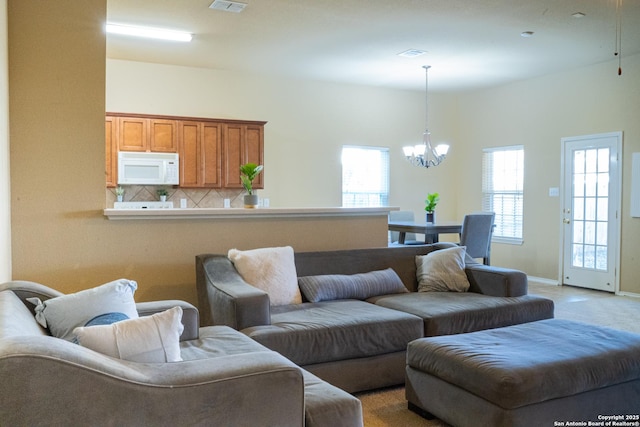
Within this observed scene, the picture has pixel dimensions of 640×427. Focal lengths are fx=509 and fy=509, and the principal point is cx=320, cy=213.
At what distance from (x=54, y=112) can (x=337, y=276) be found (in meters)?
2.28

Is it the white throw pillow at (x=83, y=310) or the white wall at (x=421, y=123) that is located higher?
the white wall at (x=421, y=123)

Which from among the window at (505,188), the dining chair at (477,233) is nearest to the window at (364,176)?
the window at (505,188)

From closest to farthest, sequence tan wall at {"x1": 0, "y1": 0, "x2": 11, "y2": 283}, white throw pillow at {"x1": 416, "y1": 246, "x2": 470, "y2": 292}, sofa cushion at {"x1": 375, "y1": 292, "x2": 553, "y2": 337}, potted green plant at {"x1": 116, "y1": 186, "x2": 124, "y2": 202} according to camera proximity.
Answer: tan wall at {"x1": 0, "y1": 0, "x2": 11, "y2": 283}, sofa cushion at {"x1": 375, "y1": 292, "x2": 553, "y2": 337}, white throw pillow at {"x1": 416, "y1": 246, "x2": 470, "y2": 292}, potted green plant at {"x1": 116, "y1": 186, "x2": 124, "y2": 202}

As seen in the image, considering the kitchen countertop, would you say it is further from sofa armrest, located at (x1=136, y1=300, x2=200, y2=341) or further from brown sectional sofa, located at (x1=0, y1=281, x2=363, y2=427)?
brown sectional sofa, located at (x1=0, y1=281, x2=363, y2=427)

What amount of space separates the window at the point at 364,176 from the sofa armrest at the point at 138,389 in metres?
6.08

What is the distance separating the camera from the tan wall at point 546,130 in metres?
6.21

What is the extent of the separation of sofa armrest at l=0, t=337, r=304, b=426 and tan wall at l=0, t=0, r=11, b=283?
6.46 feet

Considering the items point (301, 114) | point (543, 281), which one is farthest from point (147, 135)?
point (543, 281)

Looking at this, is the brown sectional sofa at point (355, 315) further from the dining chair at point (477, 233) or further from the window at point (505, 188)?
the window at point (505, 188)

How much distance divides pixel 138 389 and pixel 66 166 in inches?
98.0

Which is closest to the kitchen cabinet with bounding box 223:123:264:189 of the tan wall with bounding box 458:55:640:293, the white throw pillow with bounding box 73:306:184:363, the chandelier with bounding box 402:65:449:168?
the chandelier with bounding box 402:65:449:168

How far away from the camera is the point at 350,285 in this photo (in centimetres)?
381

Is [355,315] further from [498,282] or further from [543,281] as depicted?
[543,281]

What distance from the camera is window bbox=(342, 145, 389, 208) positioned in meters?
7.78
